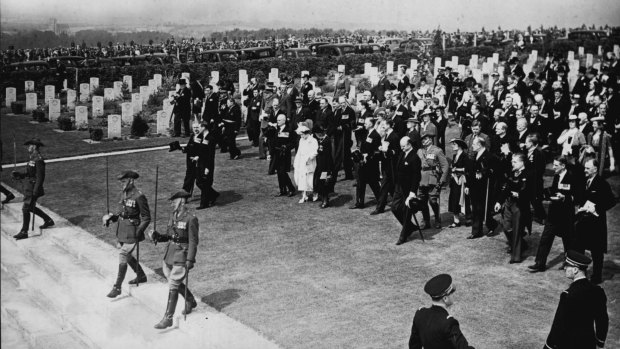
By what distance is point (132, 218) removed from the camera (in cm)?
1160

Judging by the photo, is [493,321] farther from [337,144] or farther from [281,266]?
[337,144]

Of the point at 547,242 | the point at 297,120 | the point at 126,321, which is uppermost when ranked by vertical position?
the point at 297,120

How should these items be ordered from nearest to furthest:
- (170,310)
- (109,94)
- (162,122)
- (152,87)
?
1. (170,310)
2. (162,122)
3. (109,94)
4. (152,87)

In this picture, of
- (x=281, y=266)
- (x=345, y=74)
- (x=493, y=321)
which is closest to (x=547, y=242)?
(x=493, y=321)

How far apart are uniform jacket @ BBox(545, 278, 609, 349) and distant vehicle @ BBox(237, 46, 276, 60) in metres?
29.3

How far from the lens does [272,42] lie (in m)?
41.2

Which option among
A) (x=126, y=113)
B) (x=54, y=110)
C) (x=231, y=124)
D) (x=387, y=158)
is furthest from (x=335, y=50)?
(x=387, y=158)

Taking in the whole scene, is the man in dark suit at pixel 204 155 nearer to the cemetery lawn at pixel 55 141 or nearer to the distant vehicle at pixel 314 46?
the cemetery lawn at pixel 55 141

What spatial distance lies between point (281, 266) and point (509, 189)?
3.69 meters

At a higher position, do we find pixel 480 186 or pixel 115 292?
pixel 480 186

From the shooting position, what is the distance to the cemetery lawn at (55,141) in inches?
879

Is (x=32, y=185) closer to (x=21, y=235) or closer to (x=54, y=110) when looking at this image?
(x=21, y=235)

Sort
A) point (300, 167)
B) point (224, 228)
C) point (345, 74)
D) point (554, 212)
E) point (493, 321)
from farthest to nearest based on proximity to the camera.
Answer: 1. point (345, 74)
2. point (300, 167)
3. point (224, 228)
4. point (554, 212)
5. point (493, 321)

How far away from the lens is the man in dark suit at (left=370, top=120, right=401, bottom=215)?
1514 cm
